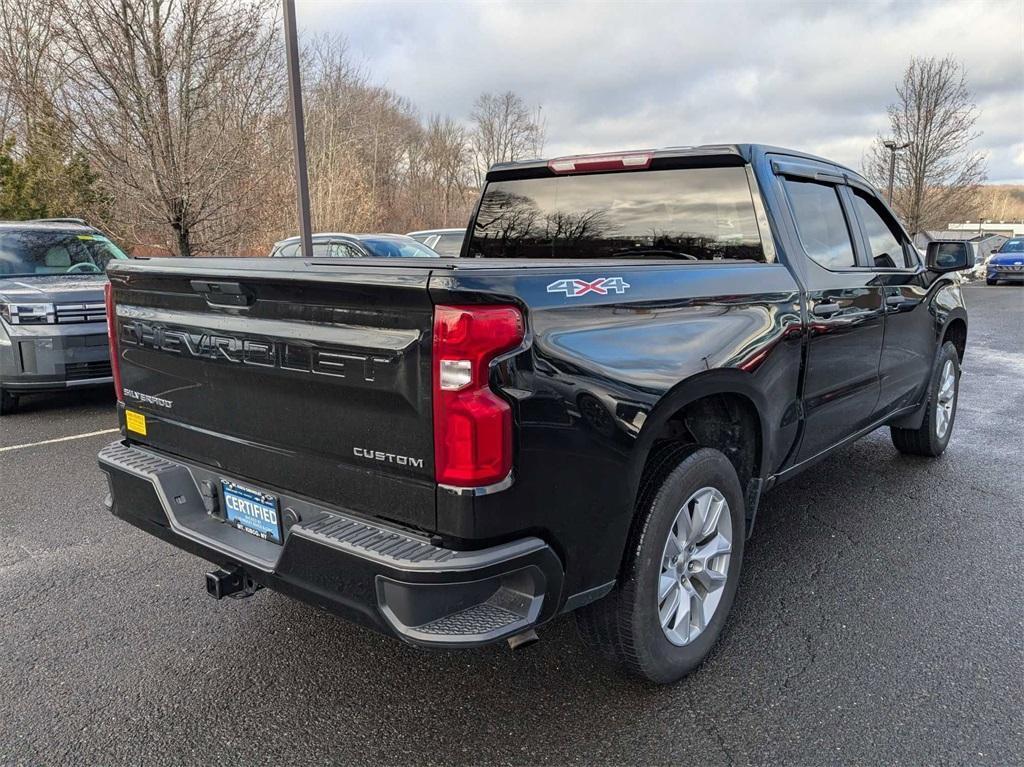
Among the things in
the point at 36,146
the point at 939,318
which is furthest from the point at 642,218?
the point at 36,146

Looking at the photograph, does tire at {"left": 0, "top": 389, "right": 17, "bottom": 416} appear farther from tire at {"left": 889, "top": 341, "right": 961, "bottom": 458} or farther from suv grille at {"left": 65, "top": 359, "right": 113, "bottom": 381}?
tire at {"left": 889, "top": 341, "right": 961, "bottom": 458}

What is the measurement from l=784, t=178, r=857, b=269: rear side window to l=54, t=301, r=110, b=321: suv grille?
19.8 ft

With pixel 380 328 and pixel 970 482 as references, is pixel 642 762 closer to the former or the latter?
pixel 380 328

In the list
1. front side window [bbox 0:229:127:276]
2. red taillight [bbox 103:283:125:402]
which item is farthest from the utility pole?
red taillight [bbox 103:283:125:402]

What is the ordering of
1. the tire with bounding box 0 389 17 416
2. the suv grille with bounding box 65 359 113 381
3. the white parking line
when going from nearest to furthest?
1. the white parking line
2. the suv grille with bounding box 65 359 113 381
3. the tire with bounding box 0 389 17 416

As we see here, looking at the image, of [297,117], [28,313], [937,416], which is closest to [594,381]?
[937,416]

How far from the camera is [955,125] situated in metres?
30.4

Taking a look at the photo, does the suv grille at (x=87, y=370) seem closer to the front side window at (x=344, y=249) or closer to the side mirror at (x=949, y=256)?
the front side window at (x=344, y=249)

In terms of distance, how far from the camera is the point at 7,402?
7094 millimetres

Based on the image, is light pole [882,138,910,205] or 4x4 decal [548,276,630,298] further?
light pole [882,138,910,205]

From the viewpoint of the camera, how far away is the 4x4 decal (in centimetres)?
217

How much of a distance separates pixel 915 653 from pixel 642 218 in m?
2.17

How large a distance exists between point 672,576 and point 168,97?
11679 mm

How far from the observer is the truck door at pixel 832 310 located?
344cm
